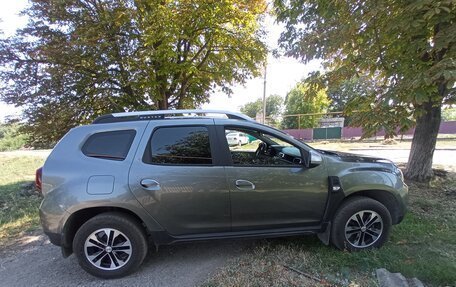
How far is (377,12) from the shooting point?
16.6 ft

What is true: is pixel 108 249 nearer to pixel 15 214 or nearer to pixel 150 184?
pixel 150 184

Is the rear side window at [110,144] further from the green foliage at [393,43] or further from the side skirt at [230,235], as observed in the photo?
the green foliage at [393,43]

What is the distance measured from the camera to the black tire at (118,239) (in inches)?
137

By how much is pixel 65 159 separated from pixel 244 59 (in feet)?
23.3

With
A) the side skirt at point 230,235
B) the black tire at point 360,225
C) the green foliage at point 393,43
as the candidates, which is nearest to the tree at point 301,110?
the green foliage at point 393,43

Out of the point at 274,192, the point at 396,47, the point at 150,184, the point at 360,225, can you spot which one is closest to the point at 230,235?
the point at 274,192

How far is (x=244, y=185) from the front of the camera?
12.1 feet

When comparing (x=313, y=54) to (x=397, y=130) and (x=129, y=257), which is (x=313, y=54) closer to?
(x=397, y=130)

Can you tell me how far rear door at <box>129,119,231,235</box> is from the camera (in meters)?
3.53

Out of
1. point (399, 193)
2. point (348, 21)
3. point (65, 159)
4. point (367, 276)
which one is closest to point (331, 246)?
point (367, 276)

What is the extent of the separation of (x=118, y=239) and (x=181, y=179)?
3.24 ft

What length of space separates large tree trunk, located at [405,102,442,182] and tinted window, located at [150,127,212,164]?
5967 mm

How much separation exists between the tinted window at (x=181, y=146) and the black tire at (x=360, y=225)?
1.78 meters

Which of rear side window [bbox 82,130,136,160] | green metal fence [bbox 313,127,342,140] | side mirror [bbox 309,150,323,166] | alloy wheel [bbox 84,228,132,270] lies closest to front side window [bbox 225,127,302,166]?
side mirror [bbox 309,150,323,166]
